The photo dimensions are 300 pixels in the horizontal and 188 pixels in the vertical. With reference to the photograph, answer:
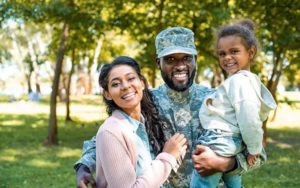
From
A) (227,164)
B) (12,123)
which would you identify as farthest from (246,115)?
(12,123)

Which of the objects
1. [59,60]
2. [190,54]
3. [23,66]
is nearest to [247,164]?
[190,54]

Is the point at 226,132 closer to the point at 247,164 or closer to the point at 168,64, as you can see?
the point at 247,164

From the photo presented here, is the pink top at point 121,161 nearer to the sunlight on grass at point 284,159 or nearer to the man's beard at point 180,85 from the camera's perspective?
the man's beard at point 180,85

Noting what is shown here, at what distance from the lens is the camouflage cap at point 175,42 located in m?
3.18

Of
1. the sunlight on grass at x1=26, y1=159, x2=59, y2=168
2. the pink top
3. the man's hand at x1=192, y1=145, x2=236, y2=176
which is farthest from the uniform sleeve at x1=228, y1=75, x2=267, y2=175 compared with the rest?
the sunlight on grass at x1=26, y1=159, x2=59, y2=168

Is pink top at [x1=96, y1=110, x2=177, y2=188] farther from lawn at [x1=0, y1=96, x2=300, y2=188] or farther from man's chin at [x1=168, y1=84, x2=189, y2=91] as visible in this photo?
lawn at [x1=0, y1=96, x2=300, y2=188]

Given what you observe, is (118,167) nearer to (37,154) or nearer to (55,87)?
(37,154)

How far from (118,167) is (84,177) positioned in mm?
530

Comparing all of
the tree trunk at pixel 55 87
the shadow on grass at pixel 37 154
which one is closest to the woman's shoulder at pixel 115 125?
the shadow on grass at pixel 37 154

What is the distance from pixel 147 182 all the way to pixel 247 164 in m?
0.82

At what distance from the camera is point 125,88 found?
268 centimetres

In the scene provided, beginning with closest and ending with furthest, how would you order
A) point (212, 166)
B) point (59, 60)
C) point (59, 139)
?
1. point (212, 166)
2. point (59, 60)
3. point (59, 139)

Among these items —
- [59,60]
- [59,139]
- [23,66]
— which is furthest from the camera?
[23,66]

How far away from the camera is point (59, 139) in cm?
1593
